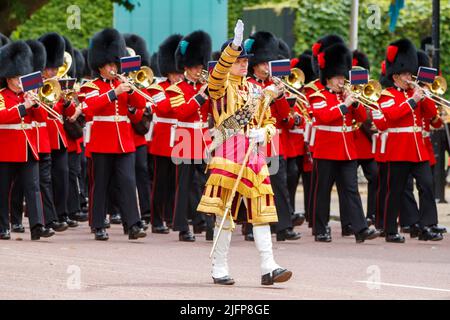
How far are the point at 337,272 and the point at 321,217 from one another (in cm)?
280

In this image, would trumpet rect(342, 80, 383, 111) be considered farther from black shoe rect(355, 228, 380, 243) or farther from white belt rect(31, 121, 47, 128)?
white belt rect(31, 121, 47, 128)

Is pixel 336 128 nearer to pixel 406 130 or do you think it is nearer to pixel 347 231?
pixel 406 130

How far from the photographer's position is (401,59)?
44.7 feet

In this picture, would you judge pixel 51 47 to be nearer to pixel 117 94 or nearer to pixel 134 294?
pixel 117 94

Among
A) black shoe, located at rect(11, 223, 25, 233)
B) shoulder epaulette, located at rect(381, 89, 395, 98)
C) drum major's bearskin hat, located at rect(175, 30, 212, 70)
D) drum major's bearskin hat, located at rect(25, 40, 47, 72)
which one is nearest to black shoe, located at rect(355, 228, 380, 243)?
shoulder epaulette, located at rect(381, 89, 395, 98)

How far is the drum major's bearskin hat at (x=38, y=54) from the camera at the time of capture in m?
13.8

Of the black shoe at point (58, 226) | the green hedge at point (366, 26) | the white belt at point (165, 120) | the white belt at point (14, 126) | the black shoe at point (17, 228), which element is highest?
the green hedge at point (366, 26)

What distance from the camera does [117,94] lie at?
42.5 feet

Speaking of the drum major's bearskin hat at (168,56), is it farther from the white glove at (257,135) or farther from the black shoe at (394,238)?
the white glove at (257,135)

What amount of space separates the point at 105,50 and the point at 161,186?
1609 millimetres

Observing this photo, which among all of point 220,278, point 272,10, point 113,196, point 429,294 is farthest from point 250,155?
point 272,10

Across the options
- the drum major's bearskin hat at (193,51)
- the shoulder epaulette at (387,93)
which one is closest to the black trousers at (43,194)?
the drum major's bearskin hat at (193,51)

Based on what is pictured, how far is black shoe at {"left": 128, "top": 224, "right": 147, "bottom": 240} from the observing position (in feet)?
43.5

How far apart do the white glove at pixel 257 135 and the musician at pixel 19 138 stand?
11.4ft
